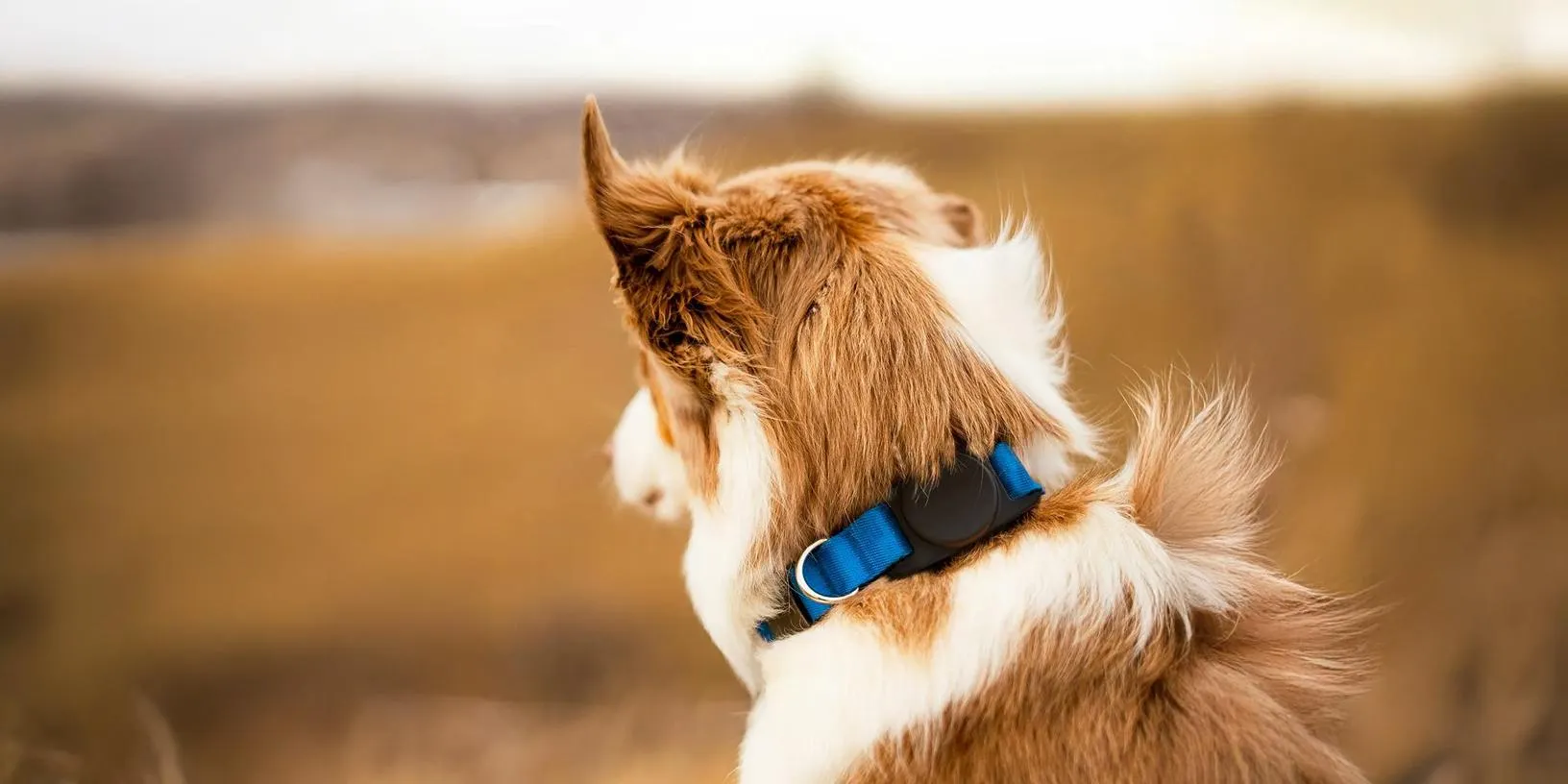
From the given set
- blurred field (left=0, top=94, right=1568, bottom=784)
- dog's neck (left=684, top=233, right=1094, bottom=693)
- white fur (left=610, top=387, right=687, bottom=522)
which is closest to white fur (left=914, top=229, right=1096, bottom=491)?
dog's neck (left=684, top=233, right=1094, bottom=693)

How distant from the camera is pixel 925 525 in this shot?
0.94 metres

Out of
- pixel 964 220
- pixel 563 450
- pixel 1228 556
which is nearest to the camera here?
pixel 1228 556

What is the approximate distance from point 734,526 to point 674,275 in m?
0.29

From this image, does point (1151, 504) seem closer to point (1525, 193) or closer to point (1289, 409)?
point (1289, 409)

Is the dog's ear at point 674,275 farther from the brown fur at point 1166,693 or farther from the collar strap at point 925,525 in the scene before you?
the brown fur at point 1166,693

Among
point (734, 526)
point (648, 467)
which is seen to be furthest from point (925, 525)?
point (648, 467)

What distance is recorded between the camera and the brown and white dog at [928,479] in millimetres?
917

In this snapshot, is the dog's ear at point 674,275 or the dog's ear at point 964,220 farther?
the dog's ear at point 964,220

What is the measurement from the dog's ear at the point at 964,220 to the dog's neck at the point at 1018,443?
0.11 metres

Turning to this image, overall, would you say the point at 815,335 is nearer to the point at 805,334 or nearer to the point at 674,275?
the point at 805,334

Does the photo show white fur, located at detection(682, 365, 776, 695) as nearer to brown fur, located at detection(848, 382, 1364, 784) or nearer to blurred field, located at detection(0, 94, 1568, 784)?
brown fur, located at detection(848, 382, 1364, 784)

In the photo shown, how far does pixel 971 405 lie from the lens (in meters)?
0.94

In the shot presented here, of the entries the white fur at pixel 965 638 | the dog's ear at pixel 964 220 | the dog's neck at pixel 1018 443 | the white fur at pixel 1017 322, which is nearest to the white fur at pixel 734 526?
the dog's neck at pixel 1018 443

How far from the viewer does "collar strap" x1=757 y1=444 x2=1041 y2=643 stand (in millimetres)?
933
